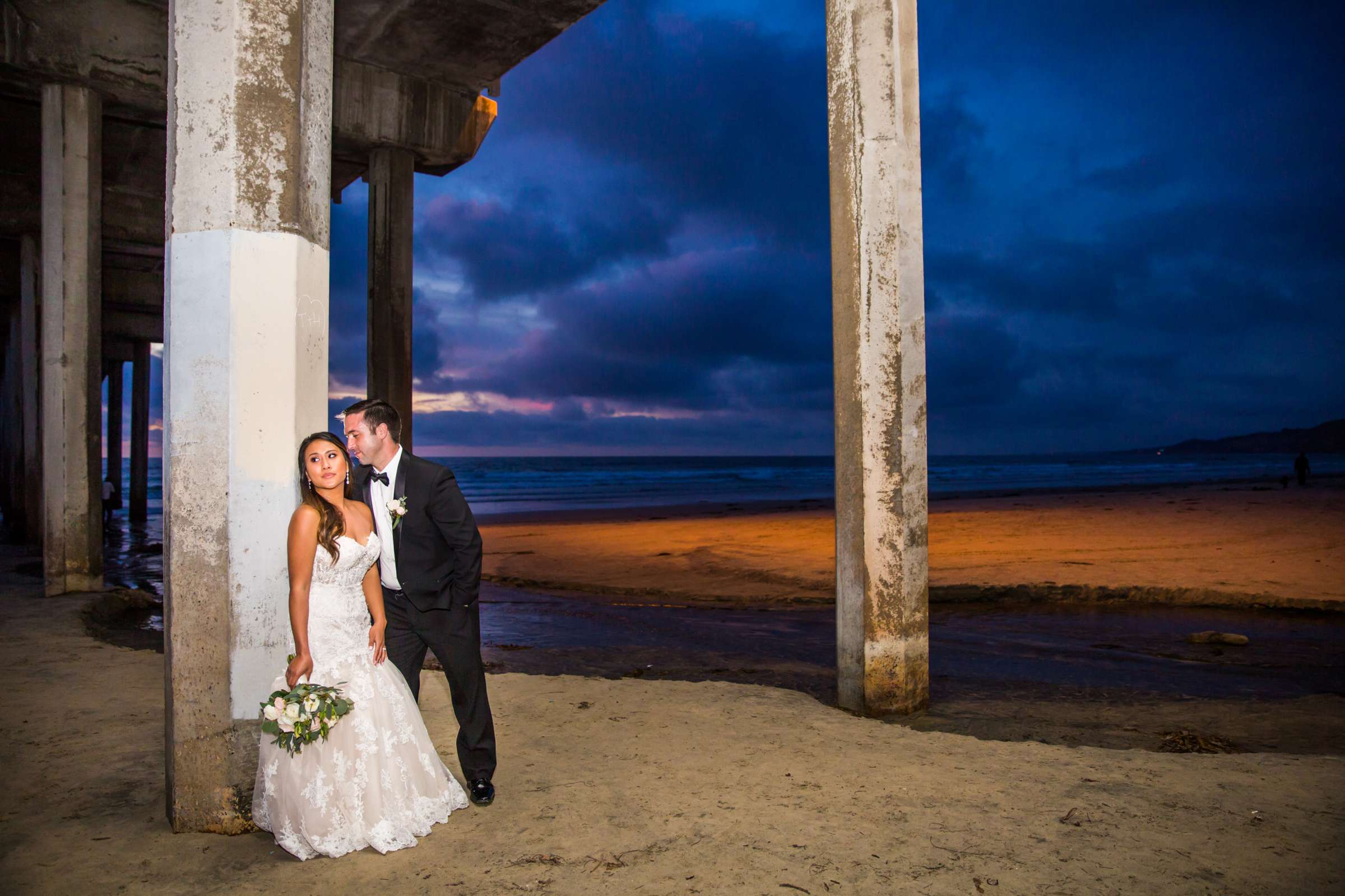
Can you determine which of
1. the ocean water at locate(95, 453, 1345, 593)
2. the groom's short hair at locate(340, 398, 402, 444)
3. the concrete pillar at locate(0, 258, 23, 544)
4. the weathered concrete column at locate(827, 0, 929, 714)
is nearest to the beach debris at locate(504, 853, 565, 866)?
the groom's short hair at locate(340, 398, 402, 444)

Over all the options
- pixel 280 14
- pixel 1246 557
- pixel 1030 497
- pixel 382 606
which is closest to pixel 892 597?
pixel 382 606

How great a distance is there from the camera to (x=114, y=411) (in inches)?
1046

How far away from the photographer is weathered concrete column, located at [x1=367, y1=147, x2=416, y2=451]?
1147cm

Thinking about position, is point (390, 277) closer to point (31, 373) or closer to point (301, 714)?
point (31, 373)

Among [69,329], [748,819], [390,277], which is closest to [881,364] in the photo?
[748,819]

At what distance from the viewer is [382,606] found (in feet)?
12.0

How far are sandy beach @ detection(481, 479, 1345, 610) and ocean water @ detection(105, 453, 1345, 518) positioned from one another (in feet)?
32.8

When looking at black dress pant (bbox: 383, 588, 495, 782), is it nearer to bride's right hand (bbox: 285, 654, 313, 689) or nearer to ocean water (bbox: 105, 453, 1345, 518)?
bride's right hand (bbox: 285, 654, 313, 689)

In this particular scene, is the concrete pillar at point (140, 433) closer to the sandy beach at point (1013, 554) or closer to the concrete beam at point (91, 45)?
the sandy beach at point (1013, 554)

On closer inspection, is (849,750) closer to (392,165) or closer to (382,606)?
(382,606)

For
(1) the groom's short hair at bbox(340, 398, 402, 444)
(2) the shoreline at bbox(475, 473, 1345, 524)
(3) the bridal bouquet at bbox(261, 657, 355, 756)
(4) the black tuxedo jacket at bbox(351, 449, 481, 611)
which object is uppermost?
(1) the groom's short hair at bbox(340, 398, 402, 444)

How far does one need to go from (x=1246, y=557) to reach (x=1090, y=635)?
543 cm

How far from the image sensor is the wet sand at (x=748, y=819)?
9.79ft

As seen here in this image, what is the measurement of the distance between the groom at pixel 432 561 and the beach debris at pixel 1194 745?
3696 mm
